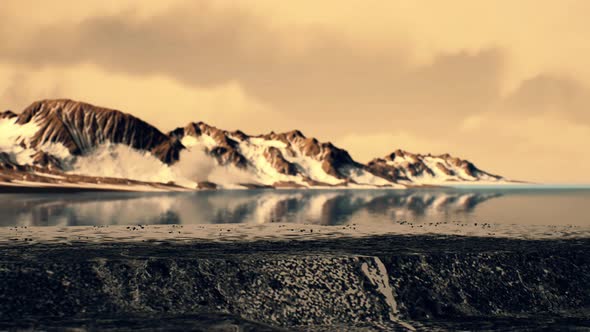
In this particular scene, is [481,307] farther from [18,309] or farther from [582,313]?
→ [18,309]

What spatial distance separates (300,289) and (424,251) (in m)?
13.4

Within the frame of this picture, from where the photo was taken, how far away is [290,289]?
4091cm

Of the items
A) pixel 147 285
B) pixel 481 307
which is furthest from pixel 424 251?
pixel 147 285

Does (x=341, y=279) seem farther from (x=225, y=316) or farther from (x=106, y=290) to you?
(x=106, y=290)

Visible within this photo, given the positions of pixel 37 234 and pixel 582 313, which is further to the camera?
pixel 37 234

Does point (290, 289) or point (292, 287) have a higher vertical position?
point (292, 287)

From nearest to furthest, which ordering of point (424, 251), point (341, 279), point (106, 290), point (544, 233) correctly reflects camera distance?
1. point (106, 290)
2. point (341, 279)
3. point (424, 251)
4. point (544, 233)

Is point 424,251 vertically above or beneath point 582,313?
above

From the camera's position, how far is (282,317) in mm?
38469

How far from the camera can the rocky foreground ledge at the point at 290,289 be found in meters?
37.3

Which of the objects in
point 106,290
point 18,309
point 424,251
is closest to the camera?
point 18,309

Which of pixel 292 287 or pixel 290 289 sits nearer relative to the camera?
pixel 290 289

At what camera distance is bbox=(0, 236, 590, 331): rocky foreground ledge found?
3734 cm

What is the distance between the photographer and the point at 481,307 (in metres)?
41.7
